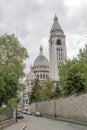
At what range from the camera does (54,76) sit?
15062cm

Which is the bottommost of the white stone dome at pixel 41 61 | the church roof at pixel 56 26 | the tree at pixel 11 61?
the tree at pixel 11 61

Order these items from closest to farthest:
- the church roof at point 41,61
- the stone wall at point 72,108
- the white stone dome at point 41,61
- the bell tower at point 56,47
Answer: the stone wall at point 72,108
the bell tower at point 56,47
the white stone dome at point 41,61
the church roof at point 41,61

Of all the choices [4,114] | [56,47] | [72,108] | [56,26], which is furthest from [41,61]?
[4,114]

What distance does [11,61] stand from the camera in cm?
4753

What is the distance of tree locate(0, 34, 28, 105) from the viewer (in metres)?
47.1

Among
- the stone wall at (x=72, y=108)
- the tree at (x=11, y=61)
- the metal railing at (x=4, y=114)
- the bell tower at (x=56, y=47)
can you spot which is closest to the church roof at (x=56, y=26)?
the bell tower at (x=56, y=47)

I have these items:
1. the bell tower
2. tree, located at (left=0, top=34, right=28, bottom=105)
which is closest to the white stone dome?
the bell tower

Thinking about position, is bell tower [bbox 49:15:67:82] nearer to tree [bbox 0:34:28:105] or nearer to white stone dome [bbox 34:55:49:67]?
white stone dome [bbox 34:55:49:67]

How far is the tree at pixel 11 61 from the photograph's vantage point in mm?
47094

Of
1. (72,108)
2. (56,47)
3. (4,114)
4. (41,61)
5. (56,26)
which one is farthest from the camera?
(41,61)

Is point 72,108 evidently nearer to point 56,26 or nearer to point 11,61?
point 11,61

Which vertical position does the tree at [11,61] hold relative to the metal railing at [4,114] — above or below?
above

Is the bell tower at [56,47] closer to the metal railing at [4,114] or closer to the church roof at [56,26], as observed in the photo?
the church roof at [56,26]

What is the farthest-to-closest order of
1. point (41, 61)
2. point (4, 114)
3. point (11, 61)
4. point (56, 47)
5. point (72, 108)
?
1. point (41, 61)
2. point (56, 47)
3. point (11, 61)
4. point (72, 108)
5. point (4, 114)
